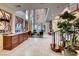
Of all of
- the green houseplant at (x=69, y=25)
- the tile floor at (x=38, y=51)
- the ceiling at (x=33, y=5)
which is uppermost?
the ceiling at (x=33, y=5)

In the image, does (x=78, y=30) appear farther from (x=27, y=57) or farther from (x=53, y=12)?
(x=27, y=57)

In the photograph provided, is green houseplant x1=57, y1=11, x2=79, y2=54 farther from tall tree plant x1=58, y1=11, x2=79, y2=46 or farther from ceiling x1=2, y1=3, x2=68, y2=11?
ceiling x1=2, y1=3, x2=68, y2=11

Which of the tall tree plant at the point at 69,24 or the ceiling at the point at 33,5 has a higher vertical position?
the ceiling at the point at 33,5

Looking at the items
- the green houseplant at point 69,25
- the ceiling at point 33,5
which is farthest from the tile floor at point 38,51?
the ceiling at point 33,5

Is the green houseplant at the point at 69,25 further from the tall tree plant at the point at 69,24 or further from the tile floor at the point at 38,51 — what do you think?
the tile floor at the point at 38,51

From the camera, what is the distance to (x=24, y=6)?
3.57 meters

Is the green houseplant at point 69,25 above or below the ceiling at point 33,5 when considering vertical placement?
below

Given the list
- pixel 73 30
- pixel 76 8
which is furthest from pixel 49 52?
pixel 76 8

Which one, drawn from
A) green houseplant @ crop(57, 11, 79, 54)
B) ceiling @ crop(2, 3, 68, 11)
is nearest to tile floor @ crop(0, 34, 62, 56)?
green houseplant @ crop(57, 11, 79, 54)

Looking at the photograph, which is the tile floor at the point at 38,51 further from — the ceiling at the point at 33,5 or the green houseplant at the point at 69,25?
the ceiling at the point at 33,5

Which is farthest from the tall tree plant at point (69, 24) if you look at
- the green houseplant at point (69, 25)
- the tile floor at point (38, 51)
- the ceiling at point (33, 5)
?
the tile floor at point (38, 51)

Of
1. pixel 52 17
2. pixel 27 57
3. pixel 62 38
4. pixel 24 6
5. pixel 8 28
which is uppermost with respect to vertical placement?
pixel 24 6

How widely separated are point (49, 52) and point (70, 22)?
92cm

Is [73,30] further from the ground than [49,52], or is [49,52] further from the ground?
[73,30]
